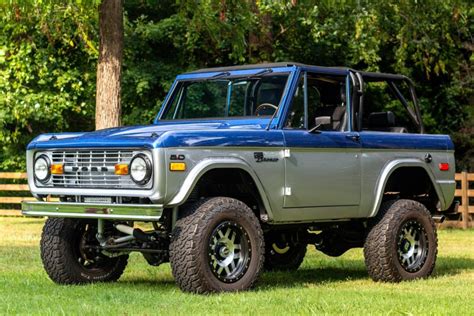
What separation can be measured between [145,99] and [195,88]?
14802 millimetres

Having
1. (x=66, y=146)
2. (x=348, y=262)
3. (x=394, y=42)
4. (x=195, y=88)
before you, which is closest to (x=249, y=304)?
(x=66, y=146)

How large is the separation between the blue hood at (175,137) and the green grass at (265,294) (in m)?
1.32

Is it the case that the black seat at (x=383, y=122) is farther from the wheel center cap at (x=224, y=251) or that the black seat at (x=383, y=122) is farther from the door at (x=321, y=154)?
the wheel center cap at (x=224, y=251)

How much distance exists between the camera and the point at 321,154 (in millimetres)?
10898

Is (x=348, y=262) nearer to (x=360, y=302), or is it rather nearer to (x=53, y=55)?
(x=360, y=302)

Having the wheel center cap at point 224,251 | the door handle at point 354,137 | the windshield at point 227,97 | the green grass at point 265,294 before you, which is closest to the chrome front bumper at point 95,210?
the green grass at point 265,294

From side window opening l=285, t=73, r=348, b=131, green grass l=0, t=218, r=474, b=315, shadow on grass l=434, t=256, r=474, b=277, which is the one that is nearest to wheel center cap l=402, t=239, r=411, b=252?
green grass l=0, t=218, r=474, b=315

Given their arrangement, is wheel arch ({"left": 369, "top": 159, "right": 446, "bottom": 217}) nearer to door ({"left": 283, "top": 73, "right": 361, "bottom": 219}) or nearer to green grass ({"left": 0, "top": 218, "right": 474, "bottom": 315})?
door ({"left": 283, "top": 73, "right": 361, "bottom": 219})

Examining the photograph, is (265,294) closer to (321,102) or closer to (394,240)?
(394,240)

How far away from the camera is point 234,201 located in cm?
1012

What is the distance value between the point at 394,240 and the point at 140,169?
10.1ft

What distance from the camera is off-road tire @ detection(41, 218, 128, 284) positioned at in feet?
35.8

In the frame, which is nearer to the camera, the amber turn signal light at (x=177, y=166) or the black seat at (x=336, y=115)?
the amber turn signal light at (x=177, y=166)

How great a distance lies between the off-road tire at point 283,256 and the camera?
41.8 feet
